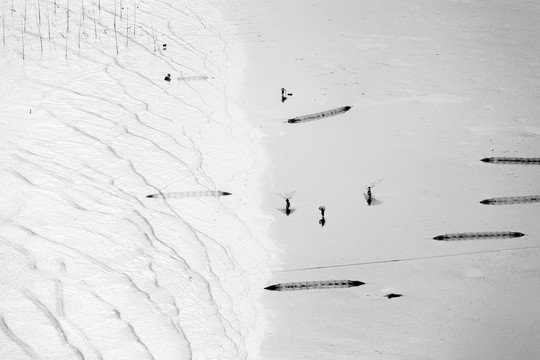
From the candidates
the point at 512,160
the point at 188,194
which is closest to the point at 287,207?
the point at 188,194

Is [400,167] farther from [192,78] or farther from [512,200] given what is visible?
[192,78]

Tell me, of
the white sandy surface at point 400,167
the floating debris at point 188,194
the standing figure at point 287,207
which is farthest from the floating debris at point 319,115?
the standing figure at point 287,207

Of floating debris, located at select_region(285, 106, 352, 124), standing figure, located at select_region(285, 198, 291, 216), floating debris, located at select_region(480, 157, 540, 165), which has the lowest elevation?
standing figure, located at select_region(285, 198, 291, 216)

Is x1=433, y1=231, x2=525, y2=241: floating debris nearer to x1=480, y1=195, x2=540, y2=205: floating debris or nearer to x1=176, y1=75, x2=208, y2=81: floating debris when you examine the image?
x1=480, y1=195, x2=540, y2=205: floating debris

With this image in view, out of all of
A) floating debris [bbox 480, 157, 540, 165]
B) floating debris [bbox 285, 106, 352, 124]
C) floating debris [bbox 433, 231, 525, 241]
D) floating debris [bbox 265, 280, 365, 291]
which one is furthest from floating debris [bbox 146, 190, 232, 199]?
floating debris [bbox 480, 157, 540, 165]

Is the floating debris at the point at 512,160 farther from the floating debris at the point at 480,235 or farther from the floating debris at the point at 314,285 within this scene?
the floating debris at the point at 314,285

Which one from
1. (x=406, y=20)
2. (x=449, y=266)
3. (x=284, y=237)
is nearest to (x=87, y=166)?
(x=284, y=237)

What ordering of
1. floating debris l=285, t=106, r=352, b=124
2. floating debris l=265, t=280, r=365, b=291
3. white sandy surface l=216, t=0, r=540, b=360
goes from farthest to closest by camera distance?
floating debris l=285, t=106, r=352, b=124
floating debris l=265, t=280, r=365, b=291
white sandy surface l=216, t=0, r=540, b=360

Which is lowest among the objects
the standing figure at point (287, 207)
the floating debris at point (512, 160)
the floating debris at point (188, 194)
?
the standing figure at point (287, 207)
